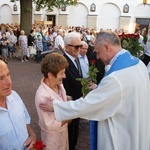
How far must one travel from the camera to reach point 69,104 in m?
2.23

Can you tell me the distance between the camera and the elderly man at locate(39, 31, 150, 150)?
2.07 metres

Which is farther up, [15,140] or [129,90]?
[129,90]

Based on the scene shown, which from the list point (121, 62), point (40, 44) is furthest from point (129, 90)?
point (40, 44)

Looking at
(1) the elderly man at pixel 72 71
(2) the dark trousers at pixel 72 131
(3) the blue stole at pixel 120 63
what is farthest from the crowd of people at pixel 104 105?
(2) the dark trousers at pixel 72 131

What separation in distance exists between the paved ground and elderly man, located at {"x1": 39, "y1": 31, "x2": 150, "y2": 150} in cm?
222

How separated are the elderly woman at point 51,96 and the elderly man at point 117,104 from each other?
22 centimetres

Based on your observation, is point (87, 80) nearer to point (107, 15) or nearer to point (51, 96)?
point (51, 96)

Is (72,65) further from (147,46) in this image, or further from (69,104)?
(147,46)

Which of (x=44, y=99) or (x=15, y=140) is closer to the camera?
(x=15, y=140)

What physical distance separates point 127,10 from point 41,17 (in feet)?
37.7

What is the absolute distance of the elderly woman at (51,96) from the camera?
2520mm

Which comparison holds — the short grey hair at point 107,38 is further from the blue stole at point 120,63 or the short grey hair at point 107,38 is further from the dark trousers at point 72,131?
the dark trousers at point 72,131

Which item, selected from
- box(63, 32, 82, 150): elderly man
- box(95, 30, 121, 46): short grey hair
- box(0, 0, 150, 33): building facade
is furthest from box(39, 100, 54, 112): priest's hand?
box(0, 0, 150, 33): building facade

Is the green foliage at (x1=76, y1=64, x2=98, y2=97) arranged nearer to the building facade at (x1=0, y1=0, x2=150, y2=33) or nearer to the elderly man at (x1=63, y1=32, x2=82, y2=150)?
the elderly man at (x1=63, y1=32, x2=82, y2=150)
